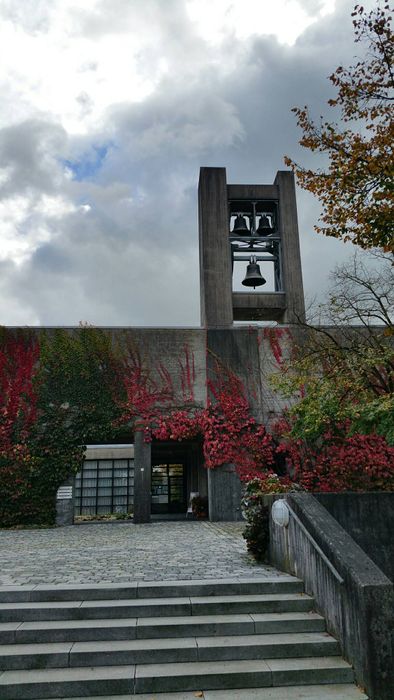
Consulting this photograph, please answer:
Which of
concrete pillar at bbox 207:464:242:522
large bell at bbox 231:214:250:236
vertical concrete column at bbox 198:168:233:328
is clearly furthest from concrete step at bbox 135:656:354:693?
large bell at bbox 231:214:250:236

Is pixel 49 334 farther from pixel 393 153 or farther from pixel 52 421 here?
pixel 393 153

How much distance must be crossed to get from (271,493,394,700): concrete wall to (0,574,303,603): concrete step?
466 mm

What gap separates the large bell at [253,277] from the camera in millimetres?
16453

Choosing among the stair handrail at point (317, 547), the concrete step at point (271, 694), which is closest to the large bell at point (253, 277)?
A: the stair handrail at point (317, 547)

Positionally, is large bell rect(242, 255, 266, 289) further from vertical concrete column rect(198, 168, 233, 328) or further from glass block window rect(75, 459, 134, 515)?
glass block window rect(75, 459, 134, 515)

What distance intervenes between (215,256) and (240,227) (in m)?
1.24

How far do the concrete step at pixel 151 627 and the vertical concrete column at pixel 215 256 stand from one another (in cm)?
1157

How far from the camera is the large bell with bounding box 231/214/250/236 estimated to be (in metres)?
16.8

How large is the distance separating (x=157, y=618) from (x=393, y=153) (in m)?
6.42

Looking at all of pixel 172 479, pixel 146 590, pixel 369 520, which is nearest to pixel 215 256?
pixel 369 520

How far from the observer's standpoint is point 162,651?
4.88 meters

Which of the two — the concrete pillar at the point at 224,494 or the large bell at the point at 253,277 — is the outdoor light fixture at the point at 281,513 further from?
the large bell at the point at 253,277

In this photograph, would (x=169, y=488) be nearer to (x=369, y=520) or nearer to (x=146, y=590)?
(x=369, y=520)

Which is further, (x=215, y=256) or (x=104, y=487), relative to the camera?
(x=104, y=487)
